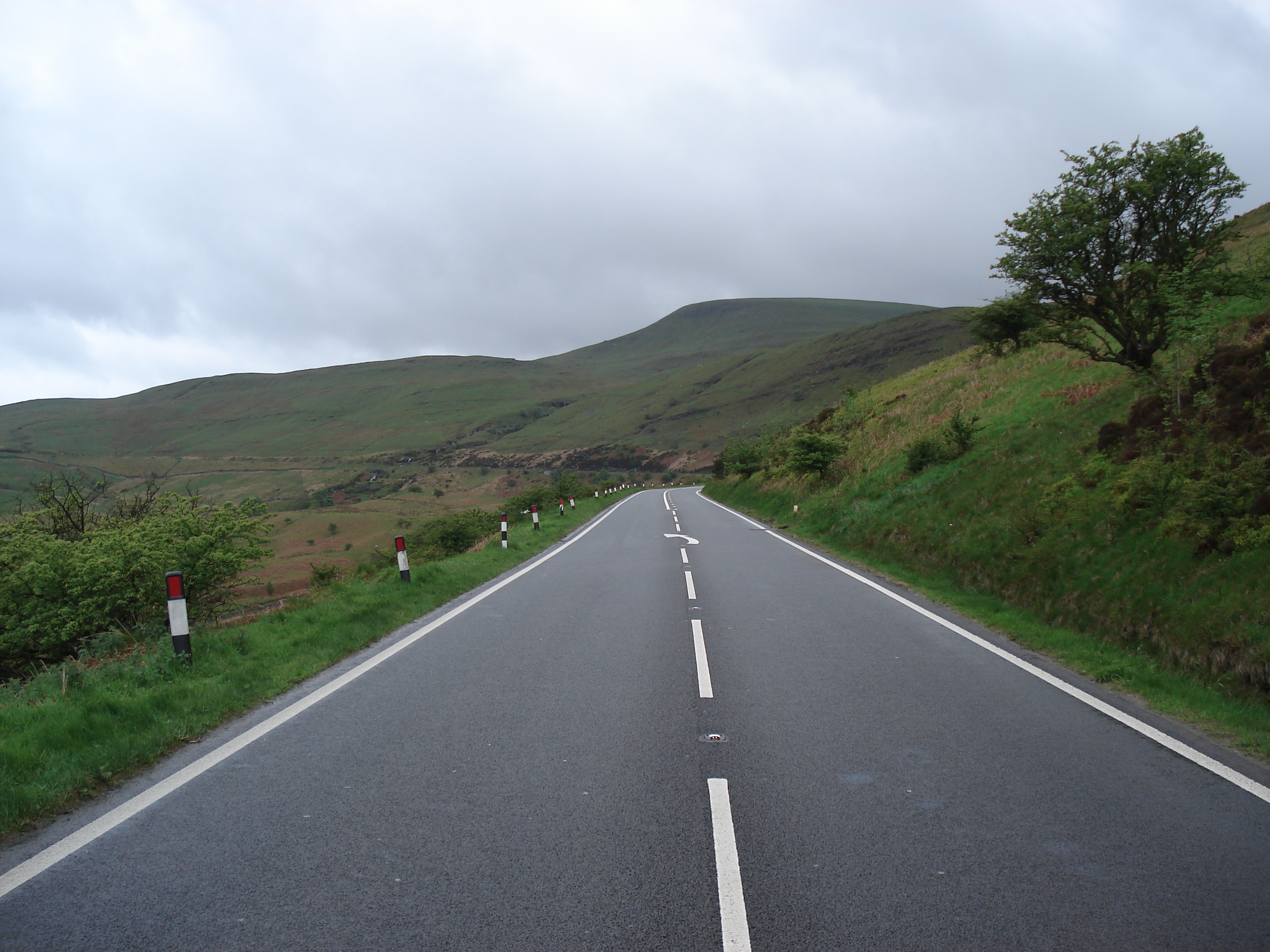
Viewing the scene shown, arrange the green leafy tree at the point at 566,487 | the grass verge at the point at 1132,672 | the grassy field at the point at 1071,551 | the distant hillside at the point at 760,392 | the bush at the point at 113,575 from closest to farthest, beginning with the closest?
1. the grass verge at the point at 1132,672
2. the grassy field at the point at 1071,551
3. the bush at the point at 113,575
4. the green leafy tree at the point at 566,487
5. the distant hillside at the point at 760,392

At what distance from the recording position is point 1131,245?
41.3ft

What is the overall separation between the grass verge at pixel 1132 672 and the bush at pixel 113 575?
11.7 m

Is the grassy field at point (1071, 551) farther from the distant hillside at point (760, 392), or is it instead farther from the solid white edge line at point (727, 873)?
the distant hillside at point (760, 392)

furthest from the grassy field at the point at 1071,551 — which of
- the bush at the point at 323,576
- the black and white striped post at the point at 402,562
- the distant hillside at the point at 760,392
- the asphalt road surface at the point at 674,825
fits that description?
the distant hillside at the point at 760,392

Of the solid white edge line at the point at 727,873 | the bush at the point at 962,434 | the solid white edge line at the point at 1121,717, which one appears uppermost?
the bush at the point at 962,434

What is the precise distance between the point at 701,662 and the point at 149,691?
4.73 m

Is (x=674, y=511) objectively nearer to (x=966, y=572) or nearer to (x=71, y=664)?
(x=966, y=572)

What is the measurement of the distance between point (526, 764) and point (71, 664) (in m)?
7.21

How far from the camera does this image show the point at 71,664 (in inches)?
342

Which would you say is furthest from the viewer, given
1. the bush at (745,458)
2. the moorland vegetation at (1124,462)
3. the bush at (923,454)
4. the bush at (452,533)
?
the bush at (745,458)

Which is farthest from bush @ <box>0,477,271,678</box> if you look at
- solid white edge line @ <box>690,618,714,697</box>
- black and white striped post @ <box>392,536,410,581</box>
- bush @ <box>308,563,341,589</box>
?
solid white edge line @ <box>690,618,714,697</box>

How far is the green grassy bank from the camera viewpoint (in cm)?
448

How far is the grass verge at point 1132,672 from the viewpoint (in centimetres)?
535

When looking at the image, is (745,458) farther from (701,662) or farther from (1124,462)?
(701,662)
